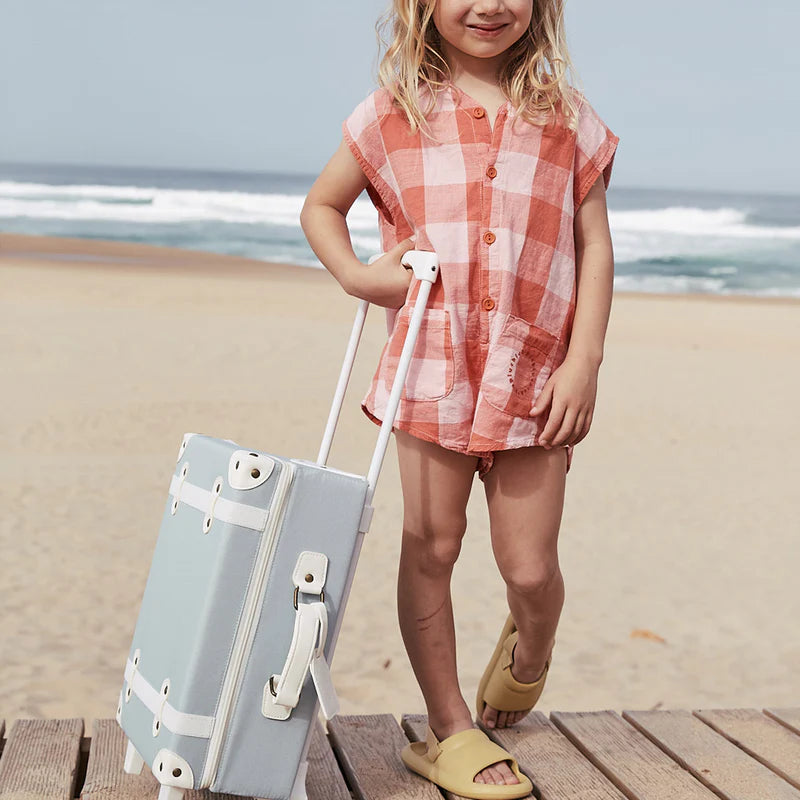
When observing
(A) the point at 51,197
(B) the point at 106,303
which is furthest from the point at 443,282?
(A) the point at 51,197

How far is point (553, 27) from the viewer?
2402 millimetres

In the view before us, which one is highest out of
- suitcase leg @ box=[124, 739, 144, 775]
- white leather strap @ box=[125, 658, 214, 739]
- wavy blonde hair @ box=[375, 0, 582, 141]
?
wavy blonde hair @ box=[375, 0, 582, 141]

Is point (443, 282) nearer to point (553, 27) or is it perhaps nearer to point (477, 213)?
point (477, 213)

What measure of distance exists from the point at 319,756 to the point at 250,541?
76cm

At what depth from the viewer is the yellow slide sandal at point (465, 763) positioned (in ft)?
7.55

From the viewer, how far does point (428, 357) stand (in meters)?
2.31

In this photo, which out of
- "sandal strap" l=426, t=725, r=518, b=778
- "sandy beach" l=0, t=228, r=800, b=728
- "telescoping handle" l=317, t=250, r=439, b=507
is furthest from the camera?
"sandy beach" l=0, t=228, r=800, b=728

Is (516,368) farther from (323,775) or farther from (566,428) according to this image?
(323,775)

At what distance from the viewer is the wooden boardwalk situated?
2324mm

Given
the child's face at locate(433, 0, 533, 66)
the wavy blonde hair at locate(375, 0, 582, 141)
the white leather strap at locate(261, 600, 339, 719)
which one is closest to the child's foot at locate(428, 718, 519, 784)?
the white leather strap at locate(261, 600, 339, 719)

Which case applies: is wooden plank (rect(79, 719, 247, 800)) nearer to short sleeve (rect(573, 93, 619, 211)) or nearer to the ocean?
short sleeve (rect(573, 93, 619, 211))

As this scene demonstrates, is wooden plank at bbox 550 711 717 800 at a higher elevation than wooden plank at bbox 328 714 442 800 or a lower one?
higher

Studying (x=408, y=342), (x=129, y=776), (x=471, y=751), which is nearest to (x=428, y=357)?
(x=408, y=342)

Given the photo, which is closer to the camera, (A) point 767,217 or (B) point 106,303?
(B) point 106,303
